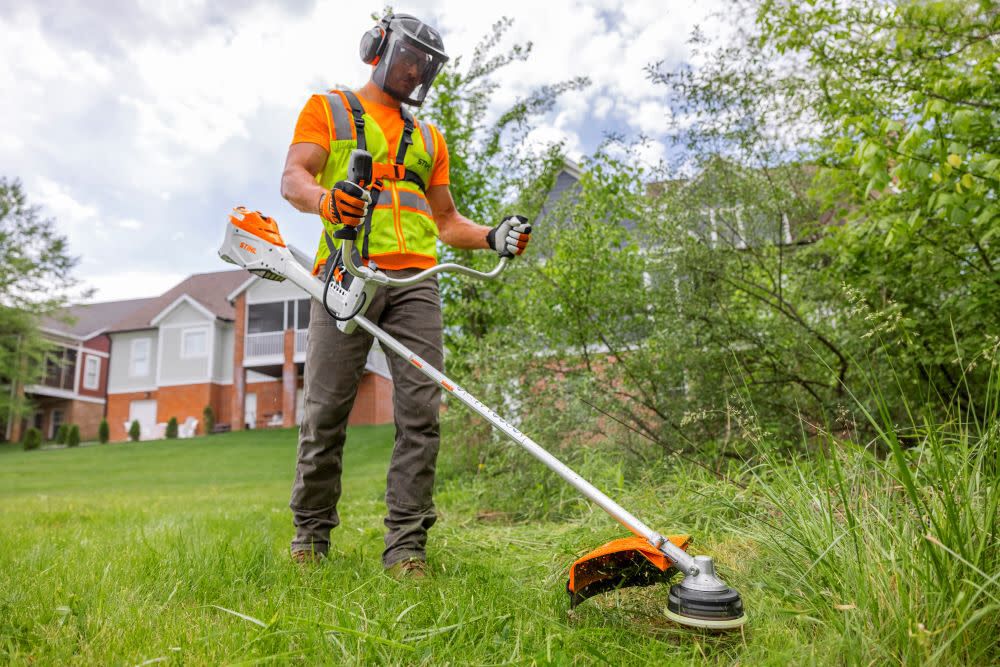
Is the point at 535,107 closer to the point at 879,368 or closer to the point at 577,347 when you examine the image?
the point at 577,347

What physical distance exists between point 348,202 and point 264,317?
2799cm

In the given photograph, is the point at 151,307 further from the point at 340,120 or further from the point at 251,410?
the point at 340,120

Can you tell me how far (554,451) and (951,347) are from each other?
2410 millimetres

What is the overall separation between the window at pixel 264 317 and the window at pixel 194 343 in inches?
126

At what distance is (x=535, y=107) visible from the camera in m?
9.23

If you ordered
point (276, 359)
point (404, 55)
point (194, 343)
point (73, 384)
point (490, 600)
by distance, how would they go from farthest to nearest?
point (73, 384), point (194, 343), point (276, 359), point (404, 55), point (490, 600)

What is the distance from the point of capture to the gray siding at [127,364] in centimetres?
3167

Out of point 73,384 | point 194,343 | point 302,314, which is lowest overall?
point 73,384

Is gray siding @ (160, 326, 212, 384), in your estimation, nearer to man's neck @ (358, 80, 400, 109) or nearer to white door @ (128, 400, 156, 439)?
white door @ (128, 400, 156, 439)

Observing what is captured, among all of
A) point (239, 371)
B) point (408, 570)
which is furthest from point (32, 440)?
point (408, 570)

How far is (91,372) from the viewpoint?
36.1m

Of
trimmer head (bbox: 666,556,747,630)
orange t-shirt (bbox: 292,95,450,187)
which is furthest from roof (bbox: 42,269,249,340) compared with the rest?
trimmer head (bbox: 666,556,747,630)

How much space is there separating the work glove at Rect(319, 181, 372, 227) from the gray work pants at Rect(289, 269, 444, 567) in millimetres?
739

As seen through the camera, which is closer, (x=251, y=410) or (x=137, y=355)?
(x=251, y=410)
